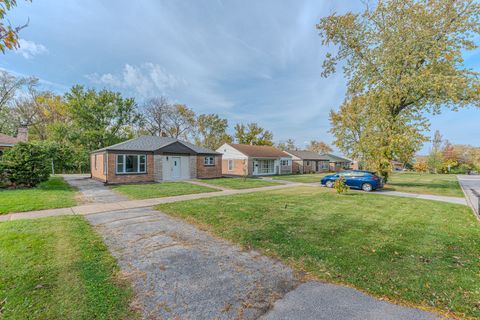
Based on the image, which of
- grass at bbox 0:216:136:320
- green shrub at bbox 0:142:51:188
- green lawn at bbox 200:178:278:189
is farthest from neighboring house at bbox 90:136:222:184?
grass at bbox 0:216:136:320

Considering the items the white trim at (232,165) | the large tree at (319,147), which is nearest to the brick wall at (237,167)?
the white trim at (232,165)

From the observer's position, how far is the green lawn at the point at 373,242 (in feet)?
10.5

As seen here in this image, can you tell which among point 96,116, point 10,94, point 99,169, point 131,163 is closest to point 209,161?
point 131,163

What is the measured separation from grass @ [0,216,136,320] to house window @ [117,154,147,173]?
1146 centimetres

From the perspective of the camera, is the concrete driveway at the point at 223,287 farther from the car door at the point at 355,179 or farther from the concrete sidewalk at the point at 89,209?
the car door at the point at 355,179

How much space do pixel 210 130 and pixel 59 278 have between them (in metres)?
41.5

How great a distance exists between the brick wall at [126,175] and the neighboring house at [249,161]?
466 inches

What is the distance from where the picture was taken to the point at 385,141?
1555cm

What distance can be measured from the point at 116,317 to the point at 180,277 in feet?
3.48

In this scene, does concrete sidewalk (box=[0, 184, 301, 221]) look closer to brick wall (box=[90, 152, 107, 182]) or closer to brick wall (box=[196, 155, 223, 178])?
brick wall (box=[90, 152, 107, 182])

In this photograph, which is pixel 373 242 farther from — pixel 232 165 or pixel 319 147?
pixel 319 147

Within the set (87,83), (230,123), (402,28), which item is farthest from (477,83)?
(87,83)

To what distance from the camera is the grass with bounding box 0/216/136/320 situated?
8.27 ft

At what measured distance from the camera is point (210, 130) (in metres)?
43.8
